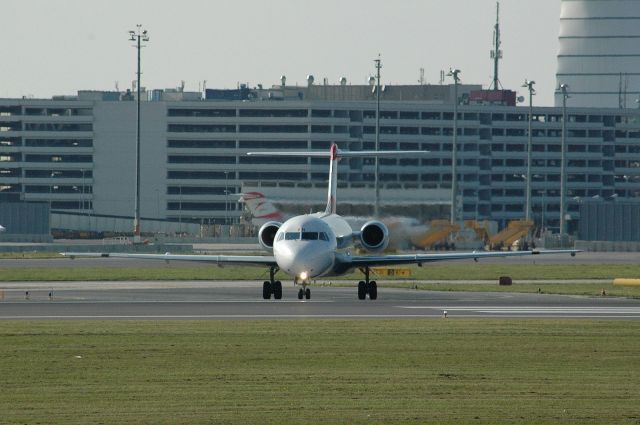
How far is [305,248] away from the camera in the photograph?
47188 mm

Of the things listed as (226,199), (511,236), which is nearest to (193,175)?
(226,199)

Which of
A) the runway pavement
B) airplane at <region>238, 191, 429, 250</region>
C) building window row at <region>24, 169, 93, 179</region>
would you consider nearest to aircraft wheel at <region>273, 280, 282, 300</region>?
the runway pavement

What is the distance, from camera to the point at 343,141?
181000 mm

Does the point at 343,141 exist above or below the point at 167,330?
above

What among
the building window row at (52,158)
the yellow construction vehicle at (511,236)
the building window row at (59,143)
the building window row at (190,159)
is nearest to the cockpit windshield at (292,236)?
the yellow construction vehicle at (511,236)

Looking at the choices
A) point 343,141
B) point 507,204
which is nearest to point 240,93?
point 343,141

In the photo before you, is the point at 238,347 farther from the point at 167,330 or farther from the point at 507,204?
the point at 507,204

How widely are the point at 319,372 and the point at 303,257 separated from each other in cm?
1992

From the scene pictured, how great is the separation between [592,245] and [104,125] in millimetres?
77396

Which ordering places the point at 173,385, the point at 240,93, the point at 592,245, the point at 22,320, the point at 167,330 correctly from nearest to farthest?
1. the point at 173,385
2. the point at 167,330
3. the point at 22,320
4. the point at 592,245
5. the point at 240,93

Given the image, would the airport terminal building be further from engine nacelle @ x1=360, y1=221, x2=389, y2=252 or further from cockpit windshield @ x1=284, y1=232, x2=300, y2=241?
cockpit windshield @ x1=284, y1=232, x2=300, y2=241

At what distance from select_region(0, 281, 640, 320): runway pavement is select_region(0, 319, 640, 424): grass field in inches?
146

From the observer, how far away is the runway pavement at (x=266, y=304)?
41.2 m

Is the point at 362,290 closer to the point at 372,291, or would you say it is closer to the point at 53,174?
the point at 372,291
